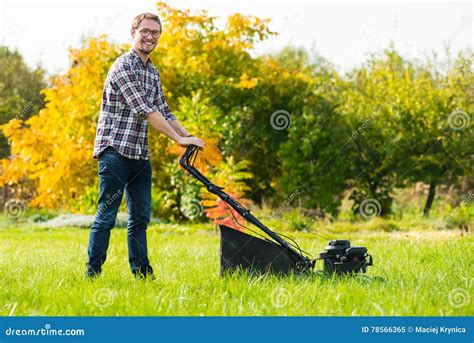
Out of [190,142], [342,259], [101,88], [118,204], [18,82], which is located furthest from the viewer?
[18,82]

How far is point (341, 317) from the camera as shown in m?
3.05

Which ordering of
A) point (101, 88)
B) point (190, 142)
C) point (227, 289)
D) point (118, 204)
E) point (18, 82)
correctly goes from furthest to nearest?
point (18, 82)
point (101, 88)
point (118, 204)
point (190, 142)
point (227, 289)

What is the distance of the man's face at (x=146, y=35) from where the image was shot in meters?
3.95

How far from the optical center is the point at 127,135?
400 cm

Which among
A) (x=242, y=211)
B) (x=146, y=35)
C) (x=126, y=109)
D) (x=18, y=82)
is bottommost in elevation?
(x=242, y=211)

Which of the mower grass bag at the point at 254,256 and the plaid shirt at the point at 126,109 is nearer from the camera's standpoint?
the mower grass bag at the point at 254,256

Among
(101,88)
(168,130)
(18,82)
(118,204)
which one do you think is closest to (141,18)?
(168,130)

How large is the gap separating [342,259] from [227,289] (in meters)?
0.79

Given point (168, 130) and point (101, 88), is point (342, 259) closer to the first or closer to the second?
point (168, 130)

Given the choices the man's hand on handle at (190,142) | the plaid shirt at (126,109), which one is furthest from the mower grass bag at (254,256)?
the plaid shirt at (126,109)

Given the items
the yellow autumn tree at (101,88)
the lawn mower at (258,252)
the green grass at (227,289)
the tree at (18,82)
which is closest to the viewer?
the green grass at (227,289)

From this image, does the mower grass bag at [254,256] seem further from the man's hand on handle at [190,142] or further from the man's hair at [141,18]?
the man's hair at [141,18]

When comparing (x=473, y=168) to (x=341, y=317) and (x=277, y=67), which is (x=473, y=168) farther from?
(x=341, y=317)

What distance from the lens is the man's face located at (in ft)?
13.0
